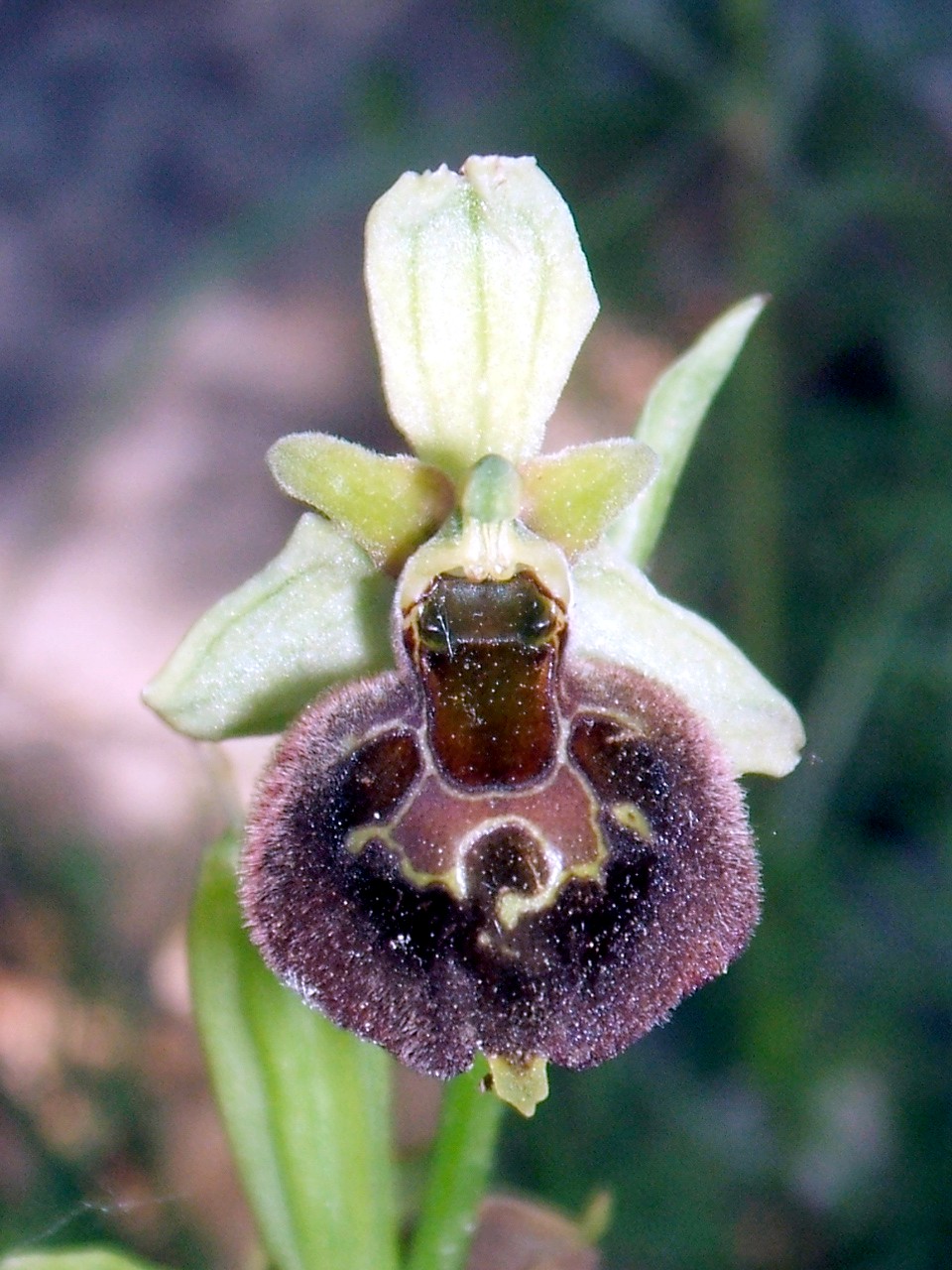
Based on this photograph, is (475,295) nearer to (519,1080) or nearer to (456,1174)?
(519,1080)

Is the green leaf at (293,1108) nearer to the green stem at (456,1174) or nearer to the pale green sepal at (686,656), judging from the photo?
the green stem at (456,1174)

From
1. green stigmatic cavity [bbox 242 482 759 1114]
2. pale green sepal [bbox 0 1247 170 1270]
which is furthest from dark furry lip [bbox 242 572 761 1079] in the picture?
pale green sepal [bbox 0 1247 170 1270]

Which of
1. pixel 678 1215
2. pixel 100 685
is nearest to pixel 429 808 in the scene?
pixel 678 1215

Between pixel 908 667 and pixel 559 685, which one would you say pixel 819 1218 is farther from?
pixel 559 685

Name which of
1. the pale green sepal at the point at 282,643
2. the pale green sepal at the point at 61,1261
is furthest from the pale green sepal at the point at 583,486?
the pale green sepal at the point at 61,1261

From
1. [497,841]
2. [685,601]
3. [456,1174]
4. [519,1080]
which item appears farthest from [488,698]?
[685,601]

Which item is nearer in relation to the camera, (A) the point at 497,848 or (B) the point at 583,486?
(A) the point at 497,848
